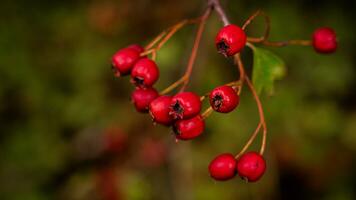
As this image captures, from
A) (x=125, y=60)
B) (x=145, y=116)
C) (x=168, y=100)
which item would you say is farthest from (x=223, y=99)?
(x=145, y=116)

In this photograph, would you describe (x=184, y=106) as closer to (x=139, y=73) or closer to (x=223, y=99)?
(x=223, y=99)

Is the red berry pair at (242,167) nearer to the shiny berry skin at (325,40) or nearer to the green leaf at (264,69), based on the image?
the green leaf at (264,69)

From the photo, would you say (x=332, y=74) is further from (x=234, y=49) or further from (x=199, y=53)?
(x=234, y=49)

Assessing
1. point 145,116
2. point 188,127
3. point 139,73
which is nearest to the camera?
point 188,127

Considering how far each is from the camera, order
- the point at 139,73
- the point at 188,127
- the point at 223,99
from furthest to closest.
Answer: the point at 139,73
the point at 188,127
the point at 223,99

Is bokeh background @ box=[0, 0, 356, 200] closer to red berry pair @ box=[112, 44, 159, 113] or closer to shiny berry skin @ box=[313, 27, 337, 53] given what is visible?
shiny berry skin @ box=[313, 27, 337, 53]

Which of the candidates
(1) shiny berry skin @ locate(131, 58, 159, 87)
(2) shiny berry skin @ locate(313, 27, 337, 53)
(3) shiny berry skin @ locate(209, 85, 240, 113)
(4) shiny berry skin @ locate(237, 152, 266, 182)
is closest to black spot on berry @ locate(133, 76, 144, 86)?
(1) shiny berry skin @ locate(131, 58, 159, 87)
